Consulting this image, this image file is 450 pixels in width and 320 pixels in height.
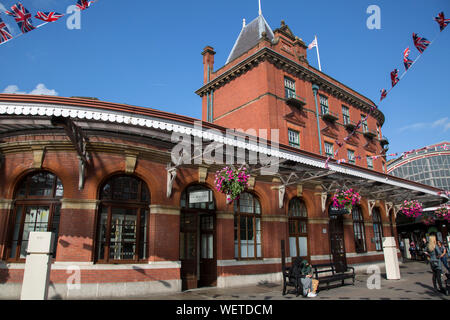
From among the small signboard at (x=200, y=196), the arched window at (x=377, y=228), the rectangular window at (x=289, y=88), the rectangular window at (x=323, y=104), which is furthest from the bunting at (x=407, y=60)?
the arched window at (x=377, y=228)

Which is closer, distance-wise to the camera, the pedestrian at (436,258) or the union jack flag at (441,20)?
the union jack flag at (441,20)

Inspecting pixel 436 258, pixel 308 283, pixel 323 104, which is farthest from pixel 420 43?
pixel 323 104

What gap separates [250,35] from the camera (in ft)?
77.7

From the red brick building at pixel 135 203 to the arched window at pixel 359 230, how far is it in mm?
4020

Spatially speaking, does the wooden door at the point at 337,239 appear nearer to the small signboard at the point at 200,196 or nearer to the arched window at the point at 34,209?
the small signboard at the point at 200,196

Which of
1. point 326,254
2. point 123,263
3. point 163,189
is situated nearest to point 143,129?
point 163,189

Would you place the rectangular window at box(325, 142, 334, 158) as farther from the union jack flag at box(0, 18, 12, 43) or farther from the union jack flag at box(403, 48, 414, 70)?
the union jack flag at box(0, 18, 12, 43)

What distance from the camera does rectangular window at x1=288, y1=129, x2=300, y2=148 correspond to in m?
19.2

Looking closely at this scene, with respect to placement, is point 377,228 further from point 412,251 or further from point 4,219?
point 4,219

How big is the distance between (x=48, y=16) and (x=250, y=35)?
60.6 feet

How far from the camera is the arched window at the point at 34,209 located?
10.7 m

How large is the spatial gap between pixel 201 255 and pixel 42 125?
8255mm

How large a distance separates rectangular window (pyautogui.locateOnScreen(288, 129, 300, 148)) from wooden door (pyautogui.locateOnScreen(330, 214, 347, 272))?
4805 mm

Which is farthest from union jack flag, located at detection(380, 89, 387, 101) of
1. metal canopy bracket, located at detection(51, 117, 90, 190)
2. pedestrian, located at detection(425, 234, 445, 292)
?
metal canopy bracket, located at detection(51, 117, 90, 190)
